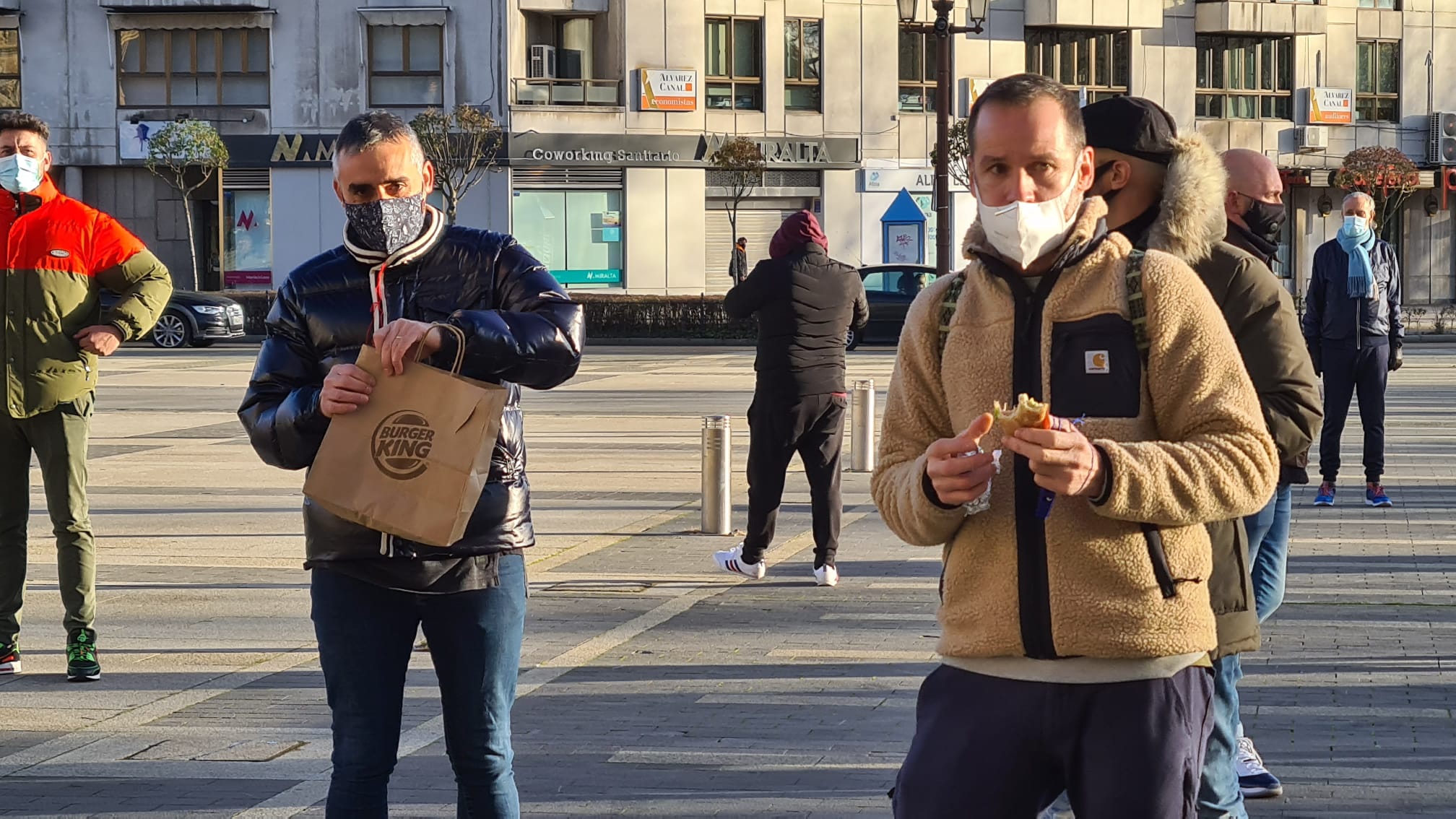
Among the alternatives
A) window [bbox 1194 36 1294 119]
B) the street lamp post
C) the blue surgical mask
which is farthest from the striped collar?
window [bbox 1194 36 1294 119]

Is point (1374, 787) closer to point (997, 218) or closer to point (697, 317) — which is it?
point (997, 218)

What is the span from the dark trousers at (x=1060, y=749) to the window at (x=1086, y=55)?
47494 millimetres

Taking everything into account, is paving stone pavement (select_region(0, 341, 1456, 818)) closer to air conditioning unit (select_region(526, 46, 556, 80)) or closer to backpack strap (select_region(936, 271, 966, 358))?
backpack strap (select_region(936, 271, 966, 358))

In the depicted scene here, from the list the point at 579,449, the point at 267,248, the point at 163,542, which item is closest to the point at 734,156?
the point at 267,248

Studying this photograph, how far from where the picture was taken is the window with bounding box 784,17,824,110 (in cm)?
4619

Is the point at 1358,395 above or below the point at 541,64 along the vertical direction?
below

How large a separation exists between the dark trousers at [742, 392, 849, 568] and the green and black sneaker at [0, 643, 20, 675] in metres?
3.77

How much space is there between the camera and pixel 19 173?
7.09m

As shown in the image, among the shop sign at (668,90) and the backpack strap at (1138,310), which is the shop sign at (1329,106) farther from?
the backpack strap at (1138,310)

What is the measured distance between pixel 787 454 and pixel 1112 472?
7.21m

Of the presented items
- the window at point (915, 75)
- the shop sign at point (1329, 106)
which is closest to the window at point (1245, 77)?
the shop sign at point (1329, 106)

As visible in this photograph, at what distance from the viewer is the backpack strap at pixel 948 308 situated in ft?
10.3

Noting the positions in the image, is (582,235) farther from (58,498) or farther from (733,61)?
(58,498)

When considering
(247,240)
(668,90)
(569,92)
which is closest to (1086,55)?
(668,90)
